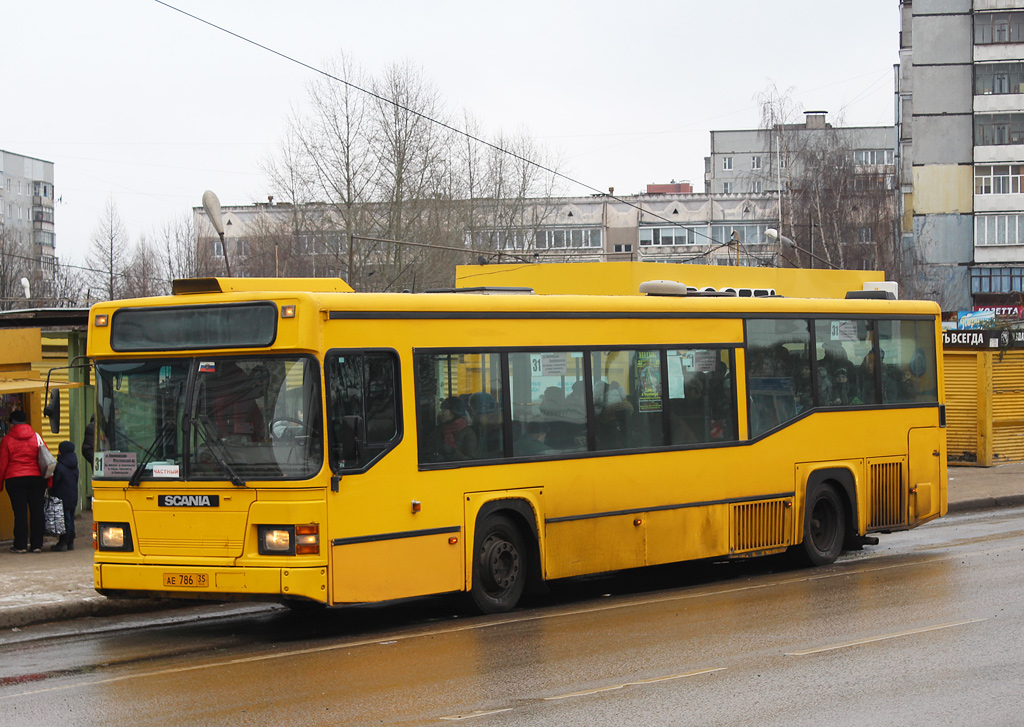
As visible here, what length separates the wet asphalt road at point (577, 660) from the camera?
704cm

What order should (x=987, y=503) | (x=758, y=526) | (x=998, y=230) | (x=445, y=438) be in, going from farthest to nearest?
(x=998, y=230)
(x=987, y=503)
(x=758, y=526)
(x=445, y=438)

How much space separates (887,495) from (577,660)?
748cm

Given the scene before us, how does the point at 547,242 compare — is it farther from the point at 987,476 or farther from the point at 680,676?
the point at 680,676

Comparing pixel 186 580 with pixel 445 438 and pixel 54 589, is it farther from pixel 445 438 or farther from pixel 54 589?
pixel 54 589

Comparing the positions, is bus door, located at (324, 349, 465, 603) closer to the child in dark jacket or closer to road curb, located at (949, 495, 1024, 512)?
the child in dark jacket

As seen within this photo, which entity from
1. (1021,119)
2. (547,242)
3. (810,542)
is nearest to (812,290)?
(810,542)

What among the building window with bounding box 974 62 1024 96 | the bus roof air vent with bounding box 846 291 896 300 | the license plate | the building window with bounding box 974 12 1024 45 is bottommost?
the license plate

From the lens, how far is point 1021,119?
7194 centimetres

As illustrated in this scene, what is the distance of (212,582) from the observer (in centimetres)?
959

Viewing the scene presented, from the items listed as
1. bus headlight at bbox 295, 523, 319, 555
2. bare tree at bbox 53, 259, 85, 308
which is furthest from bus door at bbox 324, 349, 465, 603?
bare tree at bbox 53, 259, 85, 308

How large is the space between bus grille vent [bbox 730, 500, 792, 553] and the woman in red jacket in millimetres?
7998

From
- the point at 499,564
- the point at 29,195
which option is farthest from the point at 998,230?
the point at 29,195

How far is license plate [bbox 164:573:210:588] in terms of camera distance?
9625 millimetres

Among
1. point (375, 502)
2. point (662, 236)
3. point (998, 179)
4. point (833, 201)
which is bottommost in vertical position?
point (375, 502)
